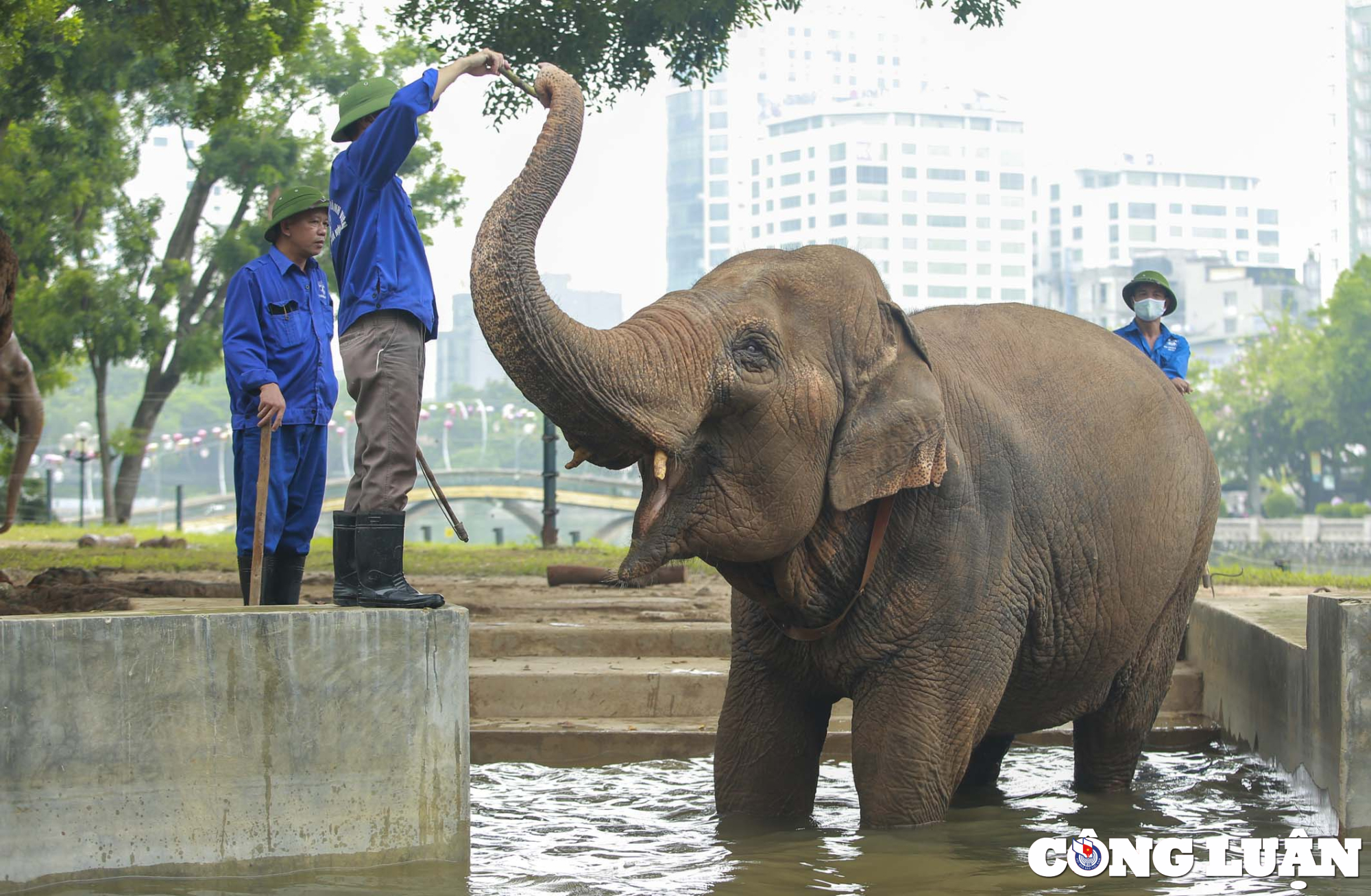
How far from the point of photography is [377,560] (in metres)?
5.31

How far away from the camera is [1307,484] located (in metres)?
89.8

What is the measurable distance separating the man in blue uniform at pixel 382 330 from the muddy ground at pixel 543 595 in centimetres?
335

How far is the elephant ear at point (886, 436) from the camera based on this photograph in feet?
16.9

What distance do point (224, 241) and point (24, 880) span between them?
30.2 m

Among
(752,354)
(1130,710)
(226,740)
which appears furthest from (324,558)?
(752,354)

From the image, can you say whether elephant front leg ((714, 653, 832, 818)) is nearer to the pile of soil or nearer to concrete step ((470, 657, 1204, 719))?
concrete step ((470, 657, 1204, 719))

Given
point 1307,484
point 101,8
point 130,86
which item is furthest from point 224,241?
point 1307,484

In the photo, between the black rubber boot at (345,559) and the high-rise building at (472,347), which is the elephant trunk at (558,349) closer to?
the black rubber boot at (345,559)

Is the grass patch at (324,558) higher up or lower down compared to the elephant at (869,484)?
lower down

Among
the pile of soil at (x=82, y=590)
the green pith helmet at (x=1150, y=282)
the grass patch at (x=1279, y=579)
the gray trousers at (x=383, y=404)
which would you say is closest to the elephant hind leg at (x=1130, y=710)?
the green pith helmet at (x=1150, y=282)

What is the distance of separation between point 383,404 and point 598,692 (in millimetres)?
3226

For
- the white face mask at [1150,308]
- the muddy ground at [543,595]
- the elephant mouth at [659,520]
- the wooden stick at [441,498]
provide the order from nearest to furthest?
the elephant mouth at [659,520]
the wooden stick at [441,498]
the white face mask at [1150,308]
the muddy ground at [543,595]

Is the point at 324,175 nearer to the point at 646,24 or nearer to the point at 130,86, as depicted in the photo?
the point at 130,86

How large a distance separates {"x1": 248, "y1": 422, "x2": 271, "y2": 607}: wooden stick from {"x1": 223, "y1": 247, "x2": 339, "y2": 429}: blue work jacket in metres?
0.28
